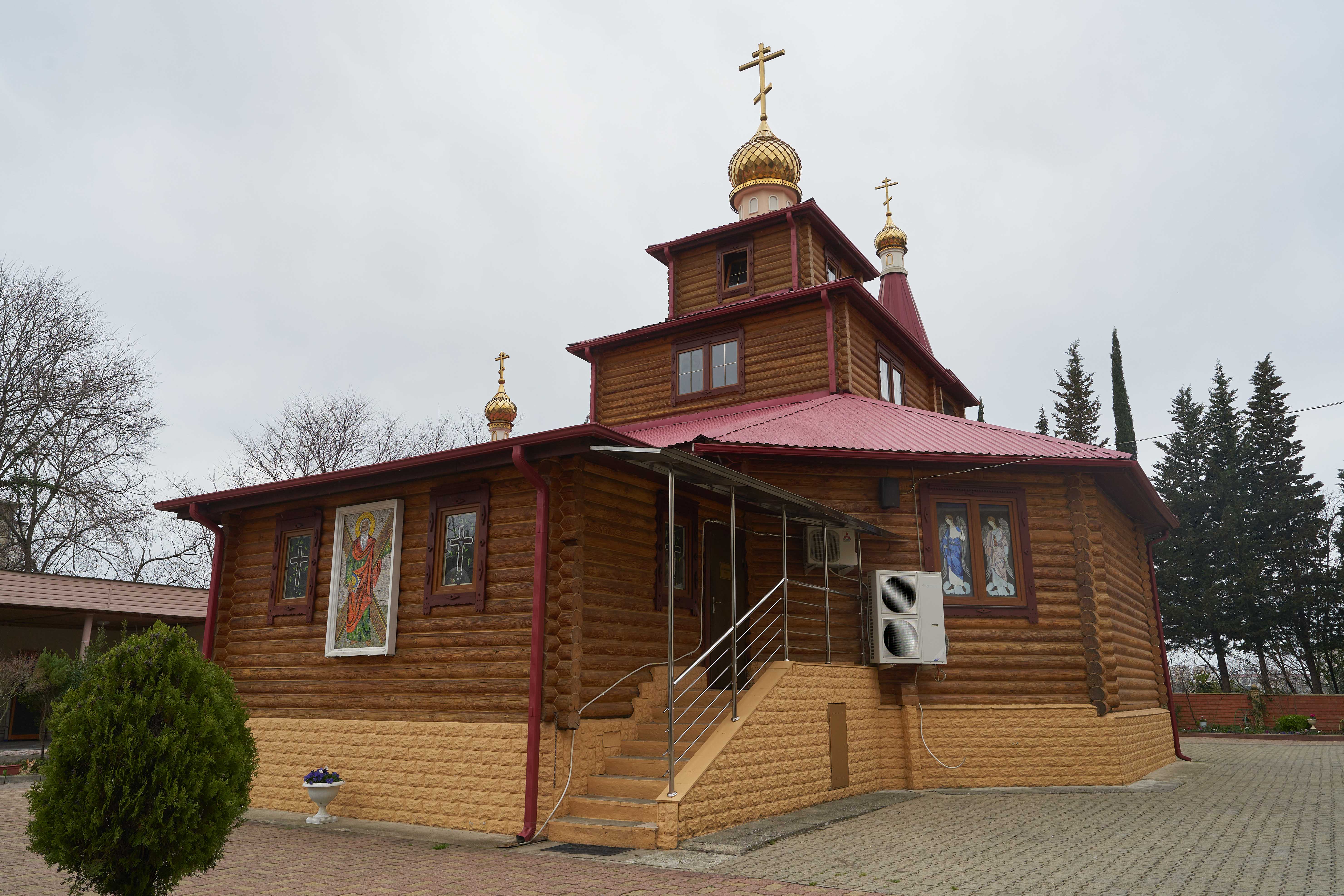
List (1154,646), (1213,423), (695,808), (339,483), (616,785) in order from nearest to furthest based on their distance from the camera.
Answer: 1. (695,808)
2. (616,785)
3. (339,483)
4. (1154,646)
5. (1213,423)

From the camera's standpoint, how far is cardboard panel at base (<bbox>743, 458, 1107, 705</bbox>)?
11.5 metres

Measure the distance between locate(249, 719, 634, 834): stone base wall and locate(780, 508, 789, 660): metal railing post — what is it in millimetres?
1953

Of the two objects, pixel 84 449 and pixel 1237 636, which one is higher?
pixel 84 449

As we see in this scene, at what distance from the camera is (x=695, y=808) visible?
7.75 m

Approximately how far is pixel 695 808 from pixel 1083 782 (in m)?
6.13

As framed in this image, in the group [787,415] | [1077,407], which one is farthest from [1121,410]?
[787,415]

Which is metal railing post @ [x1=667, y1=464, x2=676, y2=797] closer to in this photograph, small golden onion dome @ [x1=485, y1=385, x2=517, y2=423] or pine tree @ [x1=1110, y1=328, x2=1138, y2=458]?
small golden onion dome @ [x1=485, y1=385, x2=517, y2=423]

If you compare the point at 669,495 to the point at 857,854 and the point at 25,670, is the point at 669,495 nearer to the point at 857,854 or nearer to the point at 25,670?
the point at 857,854

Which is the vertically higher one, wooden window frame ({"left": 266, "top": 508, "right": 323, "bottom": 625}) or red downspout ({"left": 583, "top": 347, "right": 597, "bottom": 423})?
red downspout ({"left": 583, "top": 347, "right": 597, "bottom": 423})

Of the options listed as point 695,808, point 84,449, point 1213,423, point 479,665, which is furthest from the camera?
point 1213,423

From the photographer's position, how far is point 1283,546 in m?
32.6

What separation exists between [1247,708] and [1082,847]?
23.2m

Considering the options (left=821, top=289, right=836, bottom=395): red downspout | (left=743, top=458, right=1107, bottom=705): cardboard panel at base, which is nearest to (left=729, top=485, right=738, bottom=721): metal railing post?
(left=743, top=458, right=1107, bottom=705): cardboard panel at base

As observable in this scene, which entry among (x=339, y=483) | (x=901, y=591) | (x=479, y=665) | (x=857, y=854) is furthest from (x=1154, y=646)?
(x=339, y=483)
